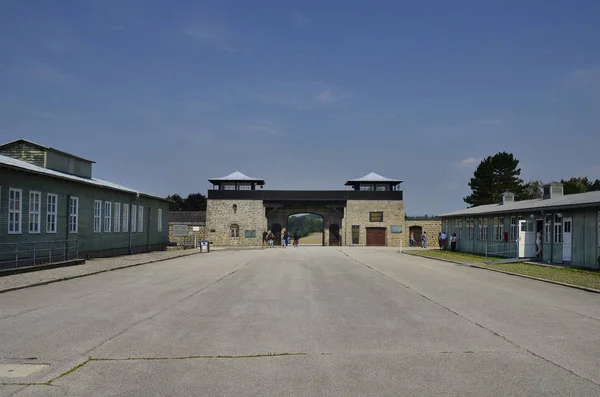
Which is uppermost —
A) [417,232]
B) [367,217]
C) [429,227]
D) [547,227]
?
[367,217]

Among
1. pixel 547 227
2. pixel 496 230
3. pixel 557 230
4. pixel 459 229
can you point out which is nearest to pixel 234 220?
pixel 459 229

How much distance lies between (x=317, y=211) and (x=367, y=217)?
219 inches

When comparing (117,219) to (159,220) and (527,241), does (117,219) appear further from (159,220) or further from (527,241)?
(527,241)

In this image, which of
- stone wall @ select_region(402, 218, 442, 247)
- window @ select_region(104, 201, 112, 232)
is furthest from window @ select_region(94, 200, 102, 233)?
stone wall @ select_region(402, 218, 442, 247)

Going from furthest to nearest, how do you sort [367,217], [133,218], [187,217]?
[187,217] → [367,217] → [133,218]

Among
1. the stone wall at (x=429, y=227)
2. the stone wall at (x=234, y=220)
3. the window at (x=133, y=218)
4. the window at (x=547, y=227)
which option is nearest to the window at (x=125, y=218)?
the window at (x=133, y=218)

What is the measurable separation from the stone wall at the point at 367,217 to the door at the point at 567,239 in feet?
108

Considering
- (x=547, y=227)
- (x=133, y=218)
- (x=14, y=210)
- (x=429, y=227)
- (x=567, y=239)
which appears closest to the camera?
(x=14, y=210)

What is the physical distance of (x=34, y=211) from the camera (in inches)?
861

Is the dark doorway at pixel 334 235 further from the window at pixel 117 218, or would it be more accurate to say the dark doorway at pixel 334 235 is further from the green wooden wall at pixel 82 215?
the window at pixel 117 218

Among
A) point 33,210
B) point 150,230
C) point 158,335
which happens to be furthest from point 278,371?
point 150,230

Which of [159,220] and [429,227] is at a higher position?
[159,220]

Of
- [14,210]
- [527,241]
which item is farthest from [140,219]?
[527,241]

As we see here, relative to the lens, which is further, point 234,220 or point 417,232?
point 417,232
